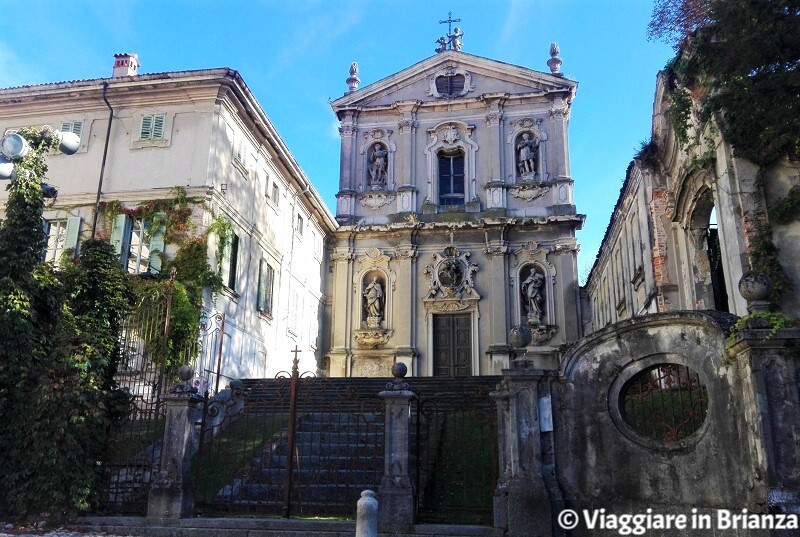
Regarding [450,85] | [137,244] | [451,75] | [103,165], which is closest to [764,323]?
[137,244]

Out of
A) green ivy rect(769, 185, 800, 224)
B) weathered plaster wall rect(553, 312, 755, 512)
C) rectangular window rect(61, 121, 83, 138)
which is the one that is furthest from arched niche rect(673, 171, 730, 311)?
rectangular window rect(61, 121, 83, 138)

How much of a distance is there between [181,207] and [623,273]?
1484 cm

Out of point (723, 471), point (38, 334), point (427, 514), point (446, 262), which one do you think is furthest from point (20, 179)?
point (446, 262)

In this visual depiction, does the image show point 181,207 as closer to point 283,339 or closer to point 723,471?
point 283,339

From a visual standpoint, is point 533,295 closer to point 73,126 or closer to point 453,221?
point 453,221

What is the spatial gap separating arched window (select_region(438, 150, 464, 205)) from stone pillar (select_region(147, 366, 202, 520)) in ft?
56.9

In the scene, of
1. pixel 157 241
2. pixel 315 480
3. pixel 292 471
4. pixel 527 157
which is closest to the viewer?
pixel 292 471

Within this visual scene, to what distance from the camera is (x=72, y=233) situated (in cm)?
1922

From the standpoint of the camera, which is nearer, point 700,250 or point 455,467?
point 455,467

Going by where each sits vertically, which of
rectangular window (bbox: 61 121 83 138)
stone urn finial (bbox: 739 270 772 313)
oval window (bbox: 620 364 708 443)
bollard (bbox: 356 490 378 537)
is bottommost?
bollard (bbox: 356 490 378 537)

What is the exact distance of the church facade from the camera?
24.8m

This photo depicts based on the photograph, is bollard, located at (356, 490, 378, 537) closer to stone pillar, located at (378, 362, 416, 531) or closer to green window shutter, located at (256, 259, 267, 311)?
stone pillar, located at (378, 362, 416, 531)

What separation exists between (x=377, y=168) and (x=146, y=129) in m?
9.86

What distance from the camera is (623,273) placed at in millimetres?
23609
